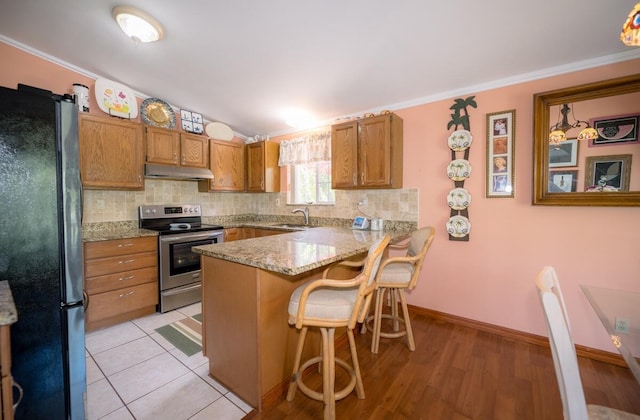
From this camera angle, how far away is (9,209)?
3.22ft

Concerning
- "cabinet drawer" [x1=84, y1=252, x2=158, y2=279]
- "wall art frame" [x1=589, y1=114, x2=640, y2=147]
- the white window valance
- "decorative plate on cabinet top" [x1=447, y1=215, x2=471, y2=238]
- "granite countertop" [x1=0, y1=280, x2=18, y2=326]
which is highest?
the white window valance

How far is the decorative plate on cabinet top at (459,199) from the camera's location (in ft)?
8.41

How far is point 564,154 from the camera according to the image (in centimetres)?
211

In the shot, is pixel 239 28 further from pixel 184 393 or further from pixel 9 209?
pixel 184 393

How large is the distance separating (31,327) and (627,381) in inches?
136

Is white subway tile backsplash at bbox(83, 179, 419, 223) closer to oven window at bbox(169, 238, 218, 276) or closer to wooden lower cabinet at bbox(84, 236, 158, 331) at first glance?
wooden lower cabinet at bbox(84, 236, 158, 331)

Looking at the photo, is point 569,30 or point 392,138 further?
point 392,138

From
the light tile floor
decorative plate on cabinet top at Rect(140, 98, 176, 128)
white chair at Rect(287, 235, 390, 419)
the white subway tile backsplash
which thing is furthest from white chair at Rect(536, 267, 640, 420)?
decorative plate on cabinet top at Rect(140, 98, 176, 128)

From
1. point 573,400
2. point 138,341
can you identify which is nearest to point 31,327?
point 138,341

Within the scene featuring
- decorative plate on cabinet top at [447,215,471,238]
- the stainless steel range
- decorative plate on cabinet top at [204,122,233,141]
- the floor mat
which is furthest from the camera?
decorative plate on cabinet top at [204,122,233,141]

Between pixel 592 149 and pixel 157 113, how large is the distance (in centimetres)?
456

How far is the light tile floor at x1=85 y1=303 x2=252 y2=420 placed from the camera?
154cm

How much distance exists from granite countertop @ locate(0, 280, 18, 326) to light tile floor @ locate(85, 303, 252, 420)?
3.69 feet

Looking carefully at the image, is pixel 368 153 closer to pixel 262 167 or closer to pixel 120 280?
pixel 262 167
